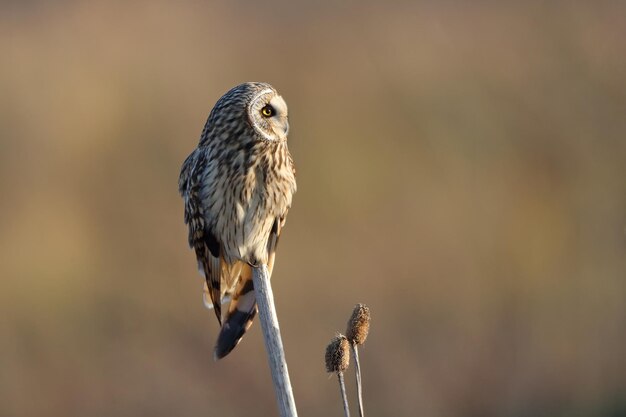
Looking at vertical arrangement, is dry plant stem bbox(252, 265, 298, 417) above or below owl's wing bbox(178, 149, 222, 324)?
below

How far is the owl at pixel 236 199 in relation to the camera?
4273 mm

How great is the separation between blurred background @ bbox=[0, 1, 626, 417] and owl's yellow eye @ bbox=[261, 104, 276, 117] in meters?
3.72

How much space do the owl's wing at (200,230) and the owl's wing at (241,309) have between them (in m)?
0.09

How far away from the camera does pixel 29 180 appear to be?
840 centimetres

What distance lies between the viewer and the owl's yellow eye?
166 inches

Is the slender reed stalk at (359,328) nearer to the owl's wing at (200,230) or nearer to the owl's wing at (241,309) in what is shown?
the owl's wing at (241,309)

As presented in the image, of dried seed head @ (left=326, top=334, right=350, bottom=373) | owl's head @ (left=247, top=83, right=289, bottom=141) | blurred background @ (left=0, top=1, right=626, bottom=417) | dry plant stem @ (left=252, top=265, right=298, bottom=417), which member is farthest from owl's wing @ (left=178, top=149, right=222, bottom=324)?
blurred background @ (left=0, top=1, right=626, bottom=417)

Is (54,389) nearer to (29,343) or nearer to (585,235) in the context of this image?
(29,343)

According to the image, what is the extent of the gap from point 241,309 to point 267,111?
2.37 ft

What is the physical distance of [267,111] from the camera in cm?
424

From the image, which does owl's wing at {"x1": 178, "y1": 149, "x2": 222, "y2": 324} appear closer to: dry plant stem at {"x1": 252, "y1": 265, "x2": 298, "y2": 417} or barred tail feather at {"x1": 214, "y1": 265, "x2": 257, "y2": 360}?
barred tail feather at {"x1": 214, "y1": 265, "x2": 257, "y2": 360}

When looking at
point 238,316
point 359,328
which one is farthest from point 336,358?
point 238,316

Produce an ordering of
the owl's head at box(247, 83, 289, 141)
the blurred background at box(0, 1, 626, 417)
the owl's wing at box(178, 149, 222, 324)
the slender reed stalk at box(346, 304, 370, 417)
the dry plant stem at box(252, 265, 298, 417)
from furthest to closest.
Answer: the blurred background at box(0, 1, 626, 417) → the owl's wing at box(178, 149, 222, 324) → the owl's head at box(247, 83, 289, 141) → the dry plant stem at box(252, 265, 298, 417) → the slender reed stalk at box(346, 304, 370, 417)

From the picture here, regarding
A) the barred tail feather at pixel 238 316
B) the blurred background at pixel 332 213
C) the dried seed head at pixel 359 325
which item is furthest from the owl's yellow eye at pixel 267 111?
the blurred background at pixel 332 213
